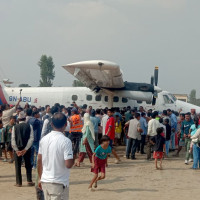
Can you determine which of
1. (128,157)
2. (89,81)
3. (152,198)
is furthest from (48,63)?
(152,198)

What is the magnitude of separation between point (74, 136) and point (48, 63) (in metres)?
68.0

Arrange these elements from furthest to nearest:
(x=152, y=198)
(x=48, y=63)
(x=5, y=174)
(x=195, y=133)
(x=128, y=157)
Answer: (x=48, y=63) → (x=128, y=157) → (x=195, y=133) → (x=5, y=174) → (x=152, y=198)

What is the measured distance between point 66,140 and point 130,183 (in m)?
4.79

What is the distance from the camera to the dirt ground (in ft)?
22.3

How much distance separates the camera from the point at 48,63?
76750 millimetres

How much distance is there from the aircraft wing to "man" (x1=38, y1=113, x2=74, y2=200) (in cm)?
980

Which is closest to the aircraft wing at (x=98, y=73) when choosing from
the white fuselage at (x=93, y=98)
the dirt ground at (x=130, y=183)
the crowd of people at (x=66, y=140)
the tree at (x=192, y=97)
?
the white fuselage at (x=93, y=98)

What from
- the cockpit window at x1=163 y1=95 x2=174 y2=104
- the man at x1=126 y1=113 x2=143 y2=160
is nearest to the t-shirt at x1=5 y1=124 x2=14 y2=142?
the man at x1=126 y1=113 x2=143 y2=160

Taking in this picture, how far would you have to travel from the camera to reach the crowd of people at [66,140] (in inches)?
145

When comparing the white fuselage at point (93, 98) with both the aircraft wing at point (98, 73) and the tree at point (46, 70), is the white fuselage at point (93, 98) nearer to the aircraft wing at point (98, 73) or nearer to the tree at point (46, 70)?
the aircraft wing at point (98, 73)

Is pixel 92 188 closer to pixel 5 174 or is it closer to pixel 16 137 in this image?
pixel 16 137

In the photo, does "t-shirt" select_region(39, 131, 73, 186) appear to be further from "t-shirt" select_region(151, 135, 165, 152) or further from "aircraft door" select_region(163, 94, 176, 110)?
"aircraft door" select_region(163, 94, 176, 110)

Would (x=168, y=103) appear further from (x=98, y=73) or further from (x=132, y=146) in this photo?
(x=132, y=146)

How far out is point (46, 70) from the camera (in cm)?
7612
